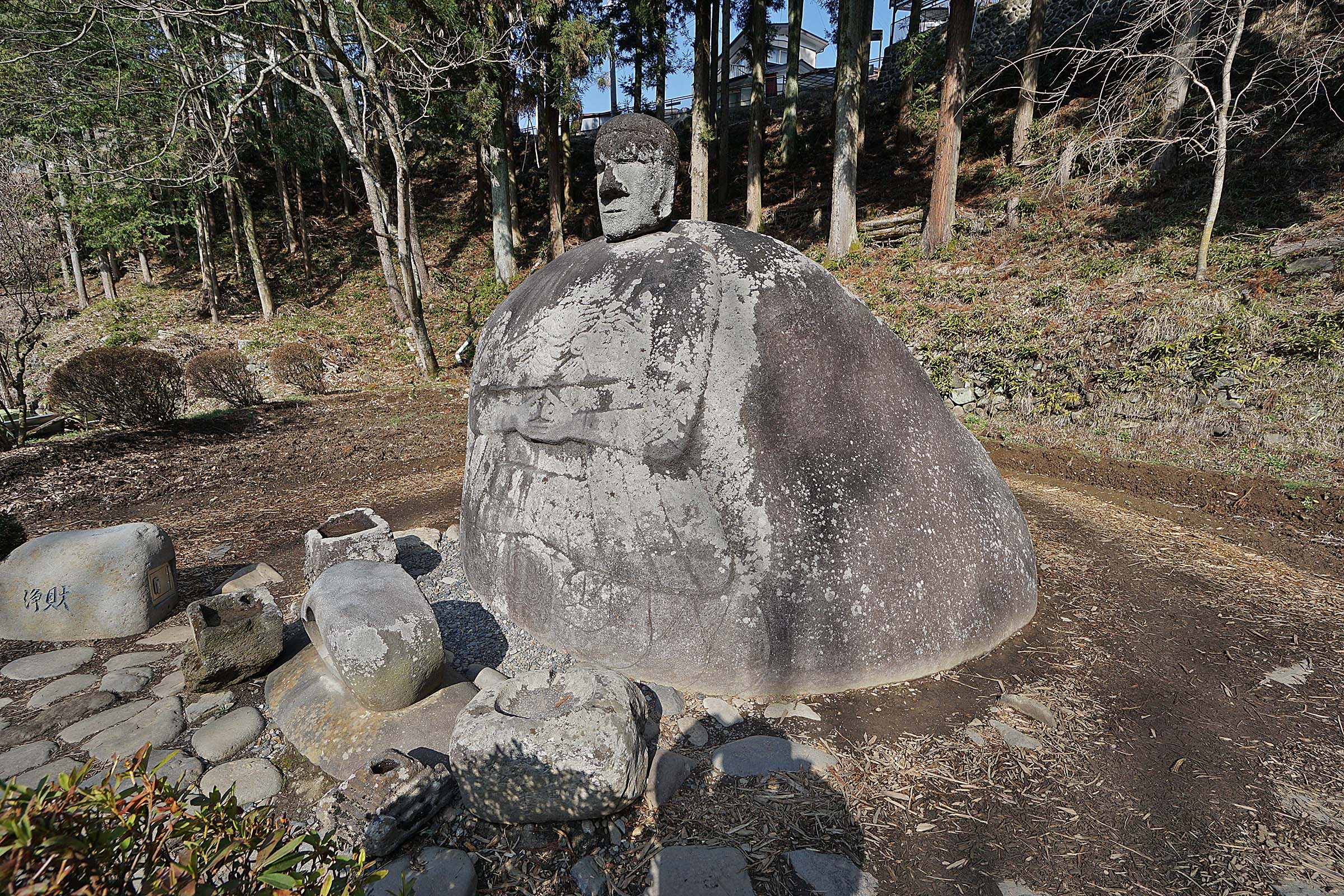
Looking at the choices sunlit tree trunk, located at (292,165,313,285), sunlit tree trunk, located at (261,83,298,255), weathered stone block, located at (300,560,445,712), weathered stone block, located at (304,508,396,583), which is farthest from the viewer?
sunlit tree trunk, located at (292,165,313,285)

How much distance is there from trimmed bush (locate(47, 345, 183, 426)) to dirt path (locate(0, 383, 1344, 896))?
3.05 meters

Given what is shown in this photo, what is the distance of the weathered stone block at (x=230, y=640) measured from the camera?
10.8 ft

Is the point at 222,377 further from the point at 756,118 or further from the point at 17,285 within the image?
the point at 756,118

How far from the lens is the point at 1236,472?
6305 millimetres

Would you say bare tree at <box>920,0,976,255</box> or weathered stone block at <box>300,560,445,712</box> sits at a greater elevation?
bare tree at <box>920,0,976,255</box>

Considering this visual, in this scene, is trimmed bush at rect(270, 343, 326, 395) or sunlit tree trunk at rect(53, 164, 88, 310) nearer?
trimmed bush at rect(270, 343, 326, 395)

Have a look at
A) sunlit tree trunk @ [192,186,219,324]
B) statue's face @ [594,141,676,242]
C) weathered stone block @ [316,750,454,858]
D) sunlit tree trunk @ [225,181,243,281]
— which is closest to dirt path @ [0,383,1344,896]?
weathered stone block @ [316,750,454,858]

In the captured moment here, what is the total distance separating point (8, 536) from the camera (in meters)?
4.43

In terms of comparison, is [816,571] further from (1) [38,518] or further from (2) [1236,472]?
(1) [38,518]

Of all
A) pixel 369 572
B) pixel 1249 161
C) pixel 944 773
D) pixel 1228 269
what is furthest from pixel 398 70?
pixel 1249 161

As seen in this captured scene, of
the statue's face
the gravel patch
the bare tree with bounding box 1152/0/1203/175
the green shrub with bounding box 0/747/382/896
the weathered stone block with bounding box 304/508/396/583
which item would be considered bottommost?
the gravel patch

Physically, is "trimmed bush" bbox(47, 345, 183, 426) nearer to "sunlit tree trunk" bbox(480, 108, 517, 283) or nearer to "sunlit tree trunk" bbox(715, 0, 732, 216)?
"sunlit tree trunk" bbox(480, 108, 517, 283)

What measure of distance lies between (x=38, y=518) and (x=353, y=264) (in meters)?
18.8

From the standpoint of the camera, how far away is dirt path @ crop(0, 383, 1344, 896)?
88.1 inches
